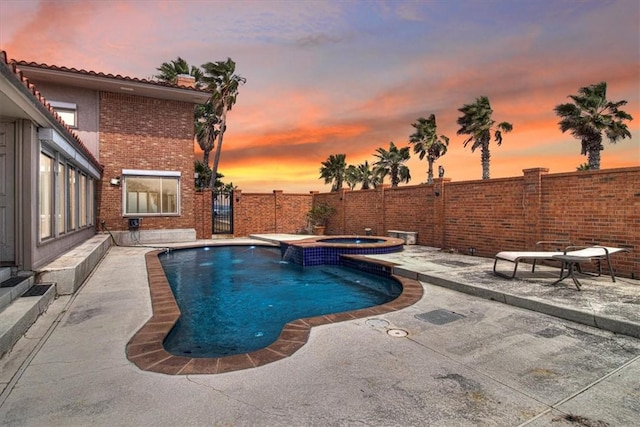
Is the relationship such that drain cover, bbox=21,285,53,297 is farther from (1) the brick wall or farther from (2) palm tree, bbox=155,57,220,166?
(2) palm tree, bbox=155,57,220,166

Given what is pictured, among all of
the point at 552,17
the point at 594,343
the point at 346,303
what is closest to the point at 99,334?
the point at 346,303

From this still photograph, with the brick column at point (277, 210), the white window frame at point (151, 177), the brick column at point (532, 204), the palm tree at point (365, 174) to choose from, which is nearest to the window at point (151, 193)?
the white window frame at point (151, 177)

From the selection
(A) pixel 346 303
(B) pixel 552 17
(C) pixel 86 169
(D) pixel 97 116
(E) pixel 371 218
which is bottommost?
(A) pixel 346 303

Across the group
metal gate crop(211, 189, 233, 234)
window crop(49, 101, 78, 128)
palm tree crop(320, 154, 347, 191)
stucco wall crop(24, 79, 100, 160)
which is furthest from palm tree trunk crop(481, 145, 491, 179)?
window crop(49, 101, 78, 128)

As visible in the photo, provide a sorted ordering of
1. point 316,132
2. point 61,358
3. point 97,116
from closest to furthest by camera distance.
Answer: point 61,358, point 97,116, point 316,132

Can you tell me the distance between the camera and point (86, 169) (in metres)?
9.77

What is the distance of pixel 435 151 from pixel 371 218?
14131 millimetres

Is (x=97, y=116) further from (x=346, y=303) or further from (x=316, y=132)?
(x=346, y=303)

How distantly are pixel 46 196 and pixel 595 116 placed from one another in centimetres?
2041

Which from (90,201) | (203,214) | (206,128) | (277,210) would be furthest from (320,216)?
(206,128)

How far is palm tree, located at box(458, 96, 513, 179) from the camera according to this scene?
21438 millimetres

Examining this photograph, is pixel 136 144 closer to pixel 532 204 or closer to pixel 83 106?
pixel 83 106

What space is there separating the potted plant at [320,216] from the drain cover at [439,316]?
1363 centimetres

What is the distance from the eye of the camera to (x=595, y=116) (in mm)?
15055
